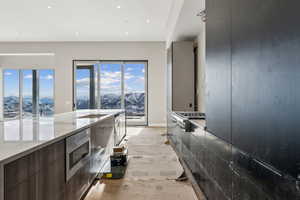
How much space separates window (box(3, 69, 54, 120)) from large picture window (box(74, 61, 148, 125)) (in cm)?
156

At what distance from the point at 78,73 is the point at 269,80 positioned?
373 inches

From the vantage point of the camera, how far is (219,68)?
1.66 metres

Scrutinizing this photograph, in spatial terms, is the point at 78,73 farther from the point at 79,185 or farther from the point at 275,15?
the point at 275,15

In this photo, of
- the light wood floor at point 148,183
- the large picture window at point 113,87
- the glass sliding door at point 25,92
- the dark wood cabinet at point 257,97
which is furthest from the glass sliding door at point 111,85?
the dark wood cabinet at point 257,97

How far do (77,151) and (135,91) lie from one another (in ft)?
25.2

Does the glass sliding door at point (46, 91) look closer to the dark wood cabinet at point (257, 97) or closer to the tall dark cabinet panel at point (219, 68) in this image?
the tall dark cabinet panel at point (219, 68)

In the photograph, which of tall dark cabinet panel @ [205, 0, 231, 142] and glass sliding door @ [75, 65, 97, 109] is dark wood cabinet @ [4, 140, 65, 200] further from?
glass sliding door @ [75, 65, 97, 109]

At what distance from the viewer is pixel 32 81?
1016 centimetres

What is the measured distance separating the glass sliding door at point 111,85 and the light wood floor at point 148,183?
5.38m

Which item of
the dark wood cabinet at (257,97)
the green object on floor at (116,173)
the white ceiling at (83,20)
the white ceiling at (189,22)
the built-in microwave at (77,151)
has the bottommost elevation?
the green object on floor at (116,173)

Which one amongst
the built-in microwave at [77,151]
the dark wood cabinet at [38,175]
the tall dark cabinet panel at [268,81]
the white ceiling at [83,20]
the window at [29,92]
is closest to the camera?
the tall dark cabinet panel at [268,81]

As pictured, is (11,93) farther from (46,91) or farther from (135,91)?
(135,91)

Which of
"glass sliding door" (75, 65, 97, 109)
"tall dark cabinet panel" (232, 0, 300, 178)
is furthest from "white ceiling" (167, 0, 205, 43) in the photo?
"glass sliding door" (75, 65, 97, 109)

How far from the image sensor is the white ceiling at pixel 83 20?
5.71 meters
